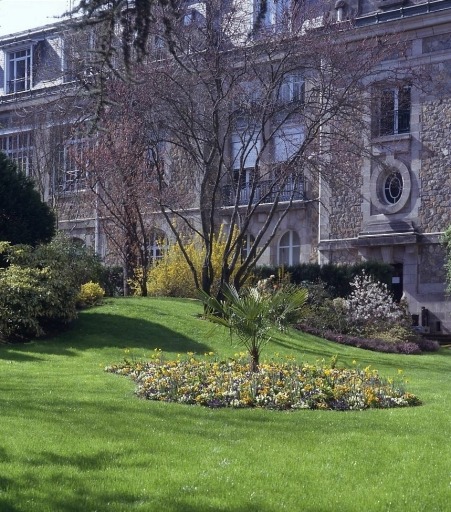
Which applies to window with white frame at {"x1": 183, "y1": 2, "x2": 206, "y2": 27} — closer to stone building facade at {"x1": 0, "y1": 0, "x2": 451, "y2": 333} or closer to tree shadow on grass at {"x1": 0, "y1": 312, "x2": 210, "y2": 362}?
stone building facade at {"x1": 0, "y1": 0, "x2": 451, "y2": 333}

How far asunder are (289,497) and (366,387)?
485 centimetres

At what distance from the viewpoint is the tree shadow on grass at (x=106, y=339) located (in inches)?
659

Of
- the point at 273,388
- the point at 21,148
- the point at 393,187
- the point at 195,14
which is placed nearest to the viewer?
the point at 273,388

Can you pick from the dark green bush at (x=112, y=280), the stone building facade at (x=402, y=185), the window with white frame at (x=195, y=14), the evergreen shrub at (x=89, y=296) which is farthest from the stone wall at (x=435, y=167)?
the evergreen shrub at (x=89, y=296)

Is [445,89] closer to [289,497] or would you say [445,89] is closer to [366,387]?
[366,387]

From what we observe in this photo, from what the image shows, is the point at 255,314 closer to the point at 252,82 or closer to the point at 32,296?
the point at 32,296

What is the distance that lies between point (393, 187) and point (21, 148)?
545 inches

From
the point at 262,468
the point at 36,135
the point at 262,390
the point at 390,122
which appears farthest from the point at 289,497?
the point at 36,135

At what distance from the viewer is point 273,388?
11133mm

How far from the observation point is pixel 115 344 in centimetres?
1759

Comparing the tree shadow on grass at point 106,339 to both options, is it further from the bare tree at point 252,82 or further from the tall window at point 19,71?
the tall window at point 19,71

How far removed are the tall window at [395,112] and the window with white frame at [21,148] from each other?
41.8 ft

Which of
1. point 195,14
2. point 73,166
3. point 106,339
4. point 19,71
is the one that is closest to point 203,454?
point 106,339

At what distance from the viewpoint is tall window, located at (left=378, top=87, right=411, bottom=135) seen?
24266 mm
